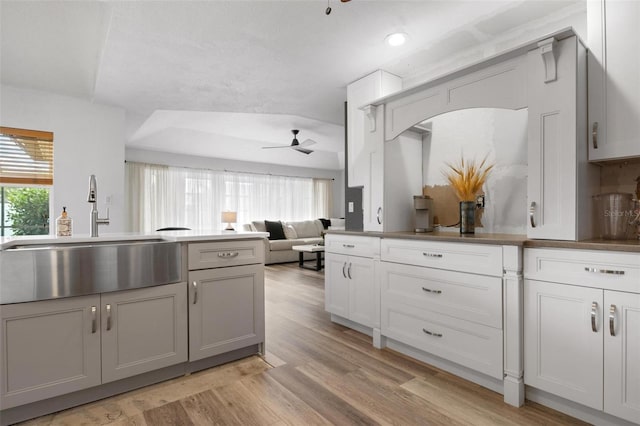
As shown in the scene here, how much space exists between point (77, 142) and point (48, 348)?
9.97 ft

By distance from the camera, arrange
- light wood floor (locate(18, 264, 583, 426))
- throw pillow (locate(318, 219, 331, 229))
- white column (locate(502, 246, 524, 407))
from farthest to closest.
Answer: throw pillow (locate(318, 219, 331, 229)), white column (locate(502, 246, 524, 407)), light wood floor (locate(18, 264, 583, 426))

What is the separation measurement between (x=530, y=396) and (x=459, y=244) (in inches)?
34.4

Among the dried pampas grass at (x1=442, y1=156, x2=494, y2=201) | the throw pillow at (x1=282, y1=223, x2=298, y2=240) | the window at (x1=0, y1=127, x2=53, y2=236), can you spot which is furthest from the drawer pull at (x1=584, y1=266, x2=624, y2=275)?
the throw pillow at (x1=282, y1=223, x2=298, y2=240)

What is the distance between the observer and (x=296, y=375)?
2.11 meters

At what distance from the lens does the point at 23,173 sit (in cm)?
367

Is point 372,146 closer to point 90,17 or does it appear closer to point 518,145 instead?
point 518,145

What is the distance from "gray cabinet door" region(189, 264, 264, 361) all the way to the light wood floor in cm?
16

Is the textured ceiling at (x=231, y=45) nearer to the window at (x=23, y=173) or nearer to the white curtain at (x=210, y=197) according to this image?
the window at (x=23, y=173)

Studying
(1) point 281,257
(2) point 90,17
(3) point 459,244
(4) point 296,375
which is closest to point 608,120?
(3) point 459,244

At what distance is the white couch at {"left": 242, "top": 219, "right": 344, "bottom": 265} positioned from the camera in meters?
6.86

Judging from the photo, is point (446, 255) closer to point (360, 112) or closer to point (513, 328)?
point (513, 328)

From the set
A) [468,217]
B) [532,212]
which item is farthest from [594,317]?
[468,217]

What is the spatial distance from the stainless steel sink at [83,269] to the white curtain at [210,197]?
5.16 m

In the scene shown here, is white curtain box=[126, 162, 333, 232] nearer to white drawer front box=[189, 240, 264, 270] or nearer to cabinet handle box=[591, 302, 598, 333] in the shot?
white drawer front box=[189, 240, 264, 270]
